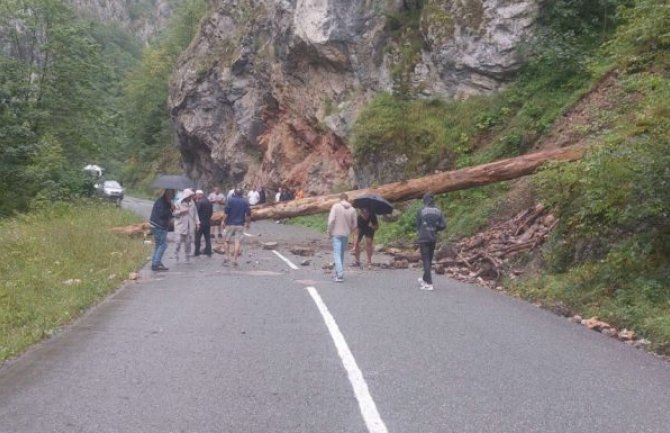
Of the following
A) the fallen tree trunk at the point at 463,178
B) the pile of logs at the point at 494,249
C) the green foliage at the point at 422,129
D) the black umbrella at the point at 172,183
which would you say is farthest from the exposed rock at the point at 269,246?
the green foliage at the point at 422,129

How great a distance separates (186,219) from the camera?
1714cm

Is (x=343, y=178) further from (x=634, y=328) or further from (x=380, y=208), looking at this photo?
(x=634, y=328)

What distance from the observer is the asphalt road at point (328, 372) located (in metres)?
5.57

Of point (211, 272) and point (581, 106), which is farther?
point (581, 106)

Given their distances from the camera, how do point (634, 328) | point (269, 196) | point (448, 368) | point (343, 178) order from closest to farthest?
1. point (448, 368)
2. point (634, 328)
3. point (343, 178)
4. point (269, 196)

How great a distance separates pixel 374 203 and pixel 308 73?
21199mm

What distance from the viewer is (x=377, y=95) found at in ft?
98.6

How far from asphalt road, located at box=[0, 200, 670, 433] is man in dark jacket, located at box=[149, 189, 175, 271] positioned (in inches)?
156

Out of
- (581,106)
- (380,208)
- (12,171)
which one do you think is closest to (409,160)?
(581,106)

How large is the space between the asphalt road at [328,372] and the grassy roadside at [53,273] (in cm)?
38

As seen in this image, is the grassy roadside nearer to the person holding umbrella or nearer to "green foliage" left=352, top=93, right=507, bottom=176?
the person holding umbrella

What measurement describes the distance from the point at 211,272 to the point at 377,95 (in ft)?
54.5

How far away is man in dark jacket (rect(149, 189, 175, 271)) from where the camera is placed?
15502 millimetres

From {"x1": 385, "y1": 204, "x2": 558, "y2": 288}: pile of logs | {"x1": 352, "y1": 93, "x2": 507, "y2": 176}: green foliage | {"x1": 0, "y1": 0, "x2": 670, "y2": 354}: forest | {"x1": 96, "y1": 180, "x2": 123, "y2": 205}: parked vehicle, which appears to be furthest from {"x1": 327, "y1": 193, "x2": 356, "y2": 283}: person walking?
{"x1": 96, "y1": 180, "x2": 123, "y2": 205}: parked vehicle
